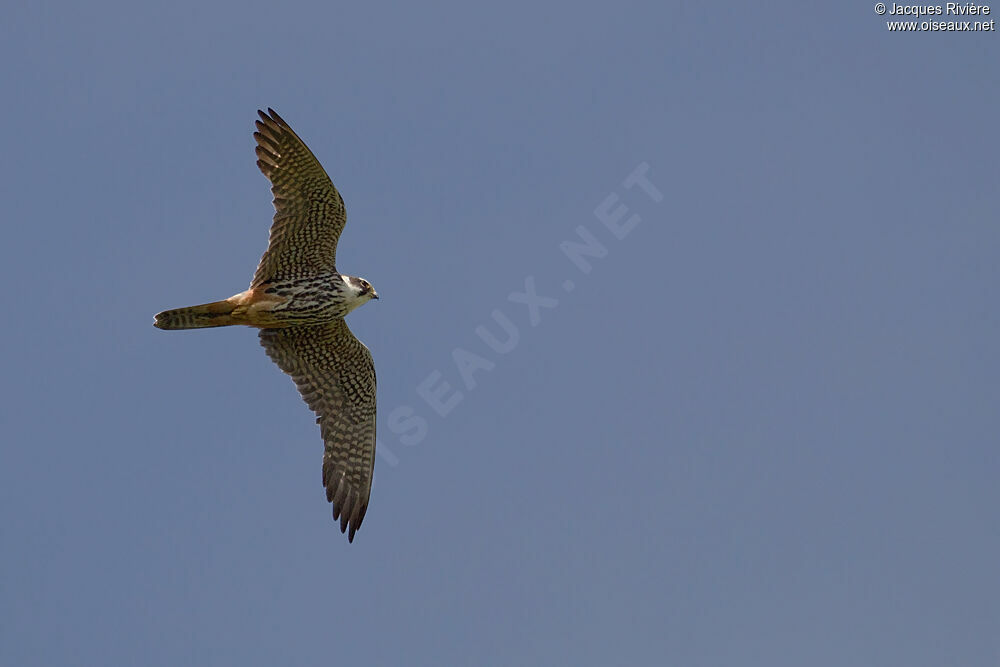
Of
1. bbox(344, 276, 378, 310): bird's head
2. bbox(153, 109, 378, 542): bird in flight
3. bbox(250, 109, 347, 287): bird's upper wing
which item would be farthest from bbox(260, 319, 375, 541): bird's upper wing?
bbox(250, 109, 347, 287): bird's upper wing

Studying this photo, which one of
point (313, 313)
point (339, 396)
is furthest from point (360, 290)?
point (339, 396)

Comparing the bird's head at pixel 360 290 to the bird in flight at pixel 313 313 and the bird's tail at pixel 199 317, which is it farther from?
the bird's tail at pixel 199 317

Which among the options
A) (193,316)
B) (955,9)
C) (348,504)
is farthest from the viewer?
(955,9)

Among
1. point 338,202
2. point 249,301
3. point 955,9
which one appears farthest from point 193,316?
point 955,9

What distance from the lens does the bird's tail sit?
1805cm

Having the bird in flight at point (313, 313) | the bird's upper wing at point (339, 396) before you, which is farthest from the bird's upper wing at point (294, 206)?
the bird's upper wing at point (339, 396)

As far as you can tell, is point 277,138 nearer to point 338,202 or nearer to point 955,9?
point 338,202

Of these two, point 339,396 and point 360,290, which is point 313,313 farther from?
point 339,396

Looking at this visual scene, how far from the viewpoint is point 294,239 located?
18.8 metres

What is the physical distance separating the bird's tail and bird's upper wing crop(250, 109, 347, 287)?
1.97 ft

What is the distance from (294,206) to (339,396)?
2.96 metres

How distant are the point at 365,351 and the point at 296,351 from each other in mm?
969

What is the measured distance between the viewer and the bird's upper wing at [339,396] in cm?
1966

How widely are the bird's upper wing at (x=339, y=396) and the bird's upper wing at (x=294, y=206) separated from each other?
3.55 feet
